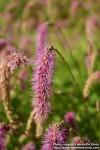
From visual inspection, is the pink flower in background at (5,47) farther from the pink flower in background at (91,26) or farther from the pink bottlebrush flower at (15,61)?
the pink bottlebrush flower at (15,61)

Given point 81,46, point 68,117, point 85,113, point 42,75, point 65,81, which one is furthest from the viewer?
point 81,46

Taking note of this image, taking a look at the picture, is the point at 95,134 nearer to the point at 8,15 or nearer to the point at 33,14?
the point at 8,15

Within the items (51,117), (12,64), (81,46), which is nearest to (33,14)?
(81,46)

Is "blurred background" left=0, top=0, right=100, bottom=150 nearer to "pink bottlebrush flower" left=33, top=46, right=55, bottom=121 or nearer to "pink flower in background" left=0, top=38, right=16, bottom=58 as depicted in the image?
"pink flower in background" left=0, top=38, right=16, bottom=58

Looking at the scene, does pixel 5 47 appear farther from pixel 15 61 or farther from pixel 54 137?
pixel 54 137

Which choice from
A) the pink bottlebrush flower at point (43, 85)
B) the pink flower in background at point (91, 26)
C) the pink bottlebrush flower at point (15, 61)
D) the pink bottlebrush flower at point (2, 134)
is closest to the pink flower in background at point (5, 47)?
the pink flower in background at point (91, 26)

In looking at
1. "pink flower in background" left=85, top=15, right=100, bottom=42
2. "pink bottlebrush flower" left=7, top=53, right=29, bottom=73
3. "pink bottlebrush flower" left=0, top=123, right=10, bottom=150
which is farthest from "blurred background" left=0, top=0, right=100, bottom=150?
"pink bottlebrush flower" left=0, top=123, right=10, bottom=150

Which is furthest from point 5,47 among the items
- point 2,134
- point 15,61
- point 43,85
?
point 43,85
